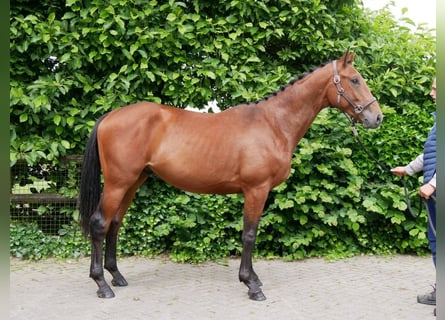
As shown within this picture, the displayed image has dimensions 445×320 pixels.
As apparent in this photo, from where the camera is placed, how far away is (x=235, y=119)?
4.26 m

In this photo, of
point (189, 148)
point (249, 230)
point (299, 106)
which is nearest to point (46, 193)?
point (189, 148)

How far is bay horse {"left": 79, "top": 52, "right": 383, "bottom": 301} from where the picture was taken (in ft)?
13.3

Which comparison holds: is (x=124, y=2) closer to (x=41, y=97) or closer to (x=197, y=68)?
(x=197, y=68)

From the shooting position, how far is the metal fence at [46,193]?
18.7ft

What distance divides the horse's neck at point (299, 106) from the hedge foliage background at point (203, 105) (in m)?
1.13

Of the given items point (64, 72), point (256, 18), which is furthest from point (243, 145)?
point (64, 72)

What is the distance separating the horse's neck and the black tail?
1860mm

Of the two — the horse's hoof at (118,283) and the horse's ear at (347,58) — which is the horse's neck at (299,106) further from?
the horse's hoof at (118,283)

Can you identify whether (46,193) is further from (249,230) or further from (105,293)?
(249,230)

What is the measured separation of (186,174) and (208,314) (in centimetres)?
135

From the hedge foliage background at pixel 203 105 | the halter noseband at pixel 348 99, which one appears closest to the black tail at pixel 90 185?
the hedge foliage background at pixel 203 105

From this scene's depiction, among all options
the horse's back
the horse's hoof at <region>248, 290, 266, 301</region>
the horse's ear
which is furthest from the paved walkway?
the horse's ear

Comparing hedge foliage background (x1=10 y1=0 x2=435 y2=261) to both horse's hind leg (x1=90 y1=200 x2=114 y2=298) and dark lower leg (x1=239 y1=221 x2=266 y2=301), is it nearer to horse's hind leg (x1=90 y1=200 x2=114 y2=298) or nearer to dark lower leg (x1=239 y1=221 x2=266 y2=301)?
dark lower leg (x1=239 y1=221 x2=266 y2=301)

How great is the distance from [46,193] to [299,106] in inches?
150
